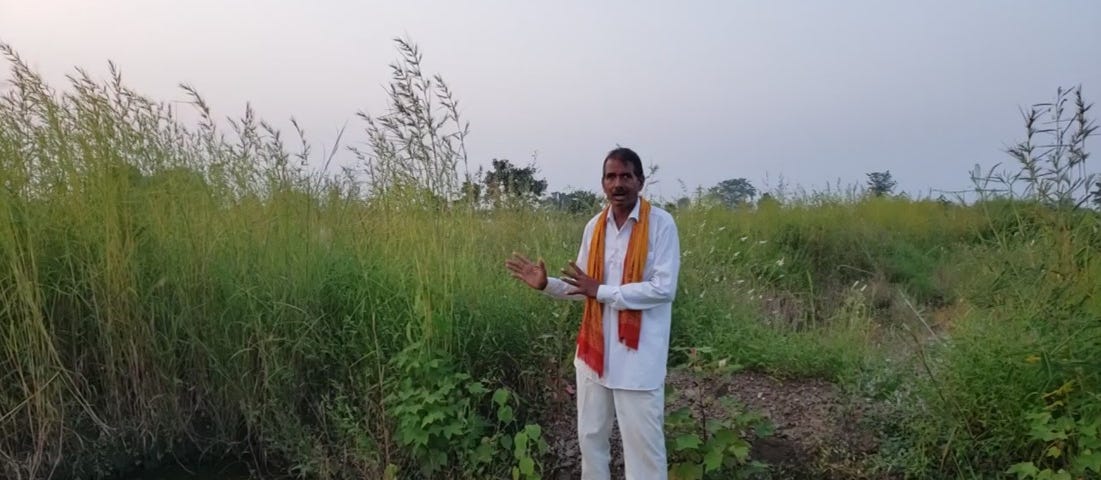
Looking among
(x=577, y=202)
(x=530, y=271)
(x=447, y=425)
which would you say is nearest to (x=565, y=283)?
(x=530, y=271)

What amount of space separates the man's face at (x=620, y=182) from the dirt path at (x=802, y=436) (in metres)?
1.29

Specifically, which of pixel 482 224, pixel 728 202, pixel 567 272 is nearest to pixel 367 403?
pixel 482 224

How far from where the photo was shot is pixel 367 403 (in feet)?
12.9

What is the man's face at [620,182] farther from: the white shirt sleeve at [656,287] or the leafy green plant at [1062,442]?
the leafy green plant at [1062,442]

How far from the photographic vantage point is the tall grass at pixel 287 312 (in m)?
3.49

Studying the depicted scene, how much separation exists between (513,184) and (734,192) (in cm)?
561

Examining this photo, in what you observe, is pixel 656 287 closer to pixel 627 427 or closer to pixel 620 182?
pixel 620 182

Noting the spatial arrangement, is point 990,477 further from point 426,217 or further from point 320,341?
point 320,341

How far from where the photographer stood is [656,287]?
2939mm

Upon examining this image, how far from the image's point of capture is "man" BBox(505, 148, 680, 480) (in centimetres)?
298

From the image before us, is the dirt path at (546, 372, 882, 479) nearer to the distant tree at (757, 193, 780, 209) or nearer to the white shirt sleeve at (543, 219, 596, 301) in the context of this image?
the white shirt sleeve at (543, 219, 596, 301)

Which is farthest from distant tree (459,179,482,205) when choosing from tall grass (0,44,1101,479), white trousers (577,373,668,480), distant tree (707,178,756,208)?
distant tree (707,178,756,208)

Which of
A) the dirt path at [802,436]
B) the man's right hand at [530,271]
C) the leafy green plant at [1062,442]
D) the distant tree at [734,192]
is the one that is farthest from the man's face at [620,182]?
the distant tree at [734,192]

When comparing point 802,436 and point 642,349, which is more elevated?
point 642,349
